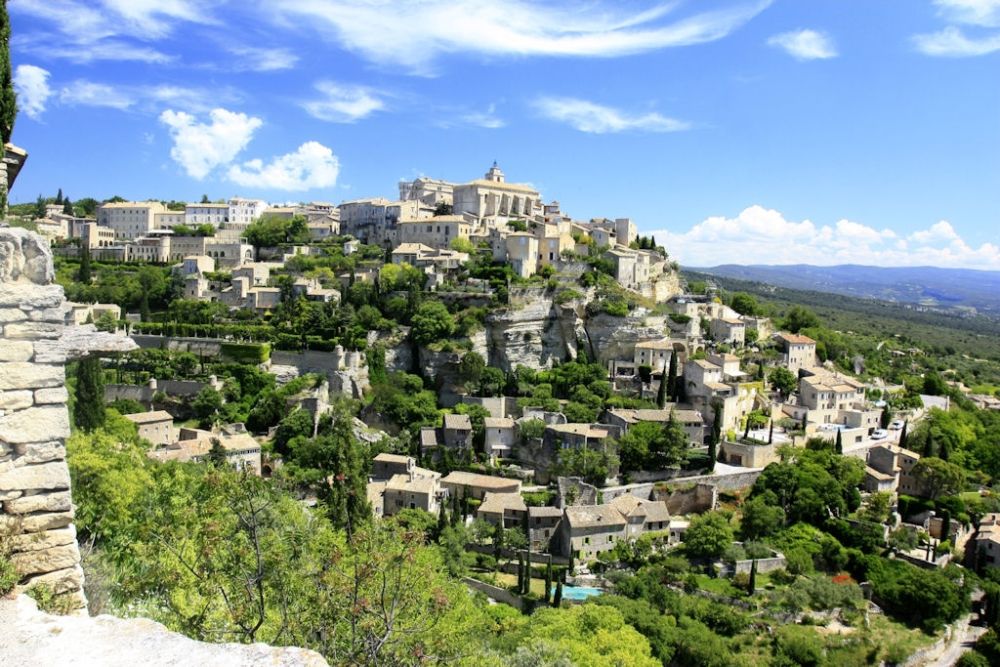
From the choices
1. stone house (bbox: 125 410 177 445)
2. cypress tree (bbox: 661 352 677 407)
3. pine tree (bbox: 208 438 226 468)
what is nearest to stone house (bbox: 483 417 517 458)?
cypress tree (bbox: 661 352 677 407)

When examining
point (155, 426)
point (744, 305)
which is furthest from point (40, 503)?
point (744, 305)

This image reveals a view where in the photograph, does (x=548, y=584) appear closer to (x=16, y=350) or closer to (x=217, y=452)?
(x=217, y=452)

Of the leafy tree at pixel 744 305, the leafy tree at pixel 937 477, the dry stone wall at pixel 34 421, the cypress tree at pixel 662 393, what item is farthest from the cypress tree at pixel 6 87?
the leafy tree at pixel 744 305

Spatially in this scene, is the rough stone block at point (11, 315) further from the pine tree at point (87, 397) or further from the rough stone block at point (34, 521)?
the pine tree at point (87, 397)

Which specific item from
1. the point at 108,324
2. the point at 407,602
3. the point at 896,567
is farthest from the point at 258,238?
the point at 407,602

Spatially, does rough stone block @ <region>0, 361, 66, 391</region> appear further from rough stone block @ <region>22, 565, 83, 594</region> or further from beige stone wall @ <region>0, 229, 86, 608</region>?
rough stone block @ <region>22, 565, 83, 594</region>

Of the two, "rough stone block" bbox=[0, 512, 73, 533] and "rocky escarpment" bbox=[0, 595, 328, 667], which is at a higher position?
"rough stone block" bbox=[0, 512, 73, 533]

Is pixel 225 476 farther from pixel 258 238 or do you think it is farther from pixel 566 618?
pixel 258 238
